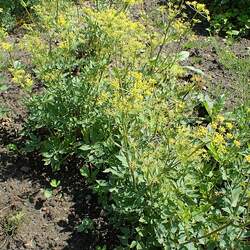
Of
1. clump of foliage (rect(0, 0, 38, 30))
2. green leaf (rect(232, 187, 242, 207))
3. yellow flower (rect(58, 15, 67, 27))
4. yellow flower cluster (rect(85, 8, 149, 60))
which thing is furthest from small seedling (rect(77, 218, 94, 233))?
clump of foliage (rect(0, 0, 38, 30))

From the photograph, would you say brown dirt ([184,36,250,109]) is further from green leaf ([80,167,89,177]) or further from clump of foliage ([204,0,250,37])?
green leaf ([80,167,89,177])

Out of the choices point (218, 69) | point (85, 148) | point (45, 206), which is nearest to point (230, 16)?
point (218, 69)

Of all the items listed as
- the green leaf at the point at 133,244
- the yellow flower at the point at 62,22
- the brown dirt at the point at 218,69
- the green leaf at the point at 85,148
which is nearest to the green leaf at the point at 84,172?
the green leaf at the point at 85,148

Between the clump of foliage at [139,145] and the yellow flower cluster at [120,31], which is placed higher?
the yellow flower cluster at [120,31]

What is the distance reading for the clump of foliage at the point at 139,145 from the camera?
10.9ft

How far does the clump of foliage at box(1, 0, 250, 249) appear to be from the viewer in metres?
3.31

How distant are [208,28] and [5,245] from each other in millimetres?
4085

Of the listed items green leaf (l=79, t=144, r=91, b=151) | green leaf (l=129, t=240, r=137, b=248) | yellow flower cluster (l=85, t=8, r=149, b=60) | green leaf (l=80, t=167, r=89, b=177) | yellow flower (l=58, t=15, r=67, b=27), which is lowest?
green leaf (l=80, t=167, r=89, b=177)

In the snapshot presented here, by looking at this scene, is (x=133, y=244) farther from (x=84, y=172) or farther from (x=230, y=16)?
(x=230, y=16)

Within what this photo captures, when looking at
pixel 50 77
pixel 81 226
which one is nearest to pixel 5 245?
pixel 81 226

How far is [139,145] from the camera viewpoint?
357 centimetres

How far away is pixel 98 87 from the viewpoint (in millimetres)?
4016

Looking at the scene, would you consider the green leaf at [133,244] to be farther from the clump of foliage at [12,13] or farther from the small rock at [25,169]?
the clump of foliage at [12,13]

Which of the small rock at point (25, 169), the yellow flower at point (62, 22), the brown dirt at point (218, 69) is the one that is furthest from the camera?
the brown dirt at point (218, 69)
